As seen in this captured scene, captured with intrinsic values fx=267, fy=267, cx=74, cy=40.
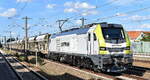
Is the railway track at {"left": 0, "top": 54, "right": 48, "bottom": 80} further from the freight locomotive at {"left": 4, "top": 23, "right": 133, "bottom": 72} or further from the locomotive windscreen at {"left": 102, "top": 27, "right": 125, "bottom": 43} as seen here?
the locomotive windscreen at {"left": 102, "top": 27, "right": 125, "bottom": 43}

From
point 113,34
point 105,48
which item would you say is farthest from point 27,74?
point 113,34

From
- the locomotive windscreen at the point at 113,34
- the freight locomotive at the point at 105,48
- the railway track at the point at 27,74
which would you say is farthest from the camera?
the locomotive windscreen at the point at 113,34

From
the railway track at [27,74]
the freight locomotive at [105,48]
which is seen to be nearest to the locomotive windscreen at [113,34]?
the freight locomotive at [105,48]

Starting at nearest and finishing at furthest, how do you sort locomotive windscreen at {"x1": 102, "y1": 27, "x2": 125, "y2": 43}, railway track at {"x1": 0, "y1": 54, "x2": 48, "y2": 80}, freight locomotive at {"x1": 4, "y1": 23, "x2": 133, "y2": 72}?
freight locomotive at {"x1": 4, "y1": 23, "x2": 133, "y2": 72} < railway track at {"x1": 0, "y1": 54, "x2": 48, "y2": 80} < locomotive windscreen at {"x1": 102, "y1": 27, "x2": 125, "y2": 43}

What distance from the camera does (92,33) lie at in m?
19.0

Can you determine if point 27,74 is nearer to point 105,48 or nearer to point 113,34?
point 105,48

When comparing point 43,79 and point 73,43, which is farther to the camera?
point 73,43

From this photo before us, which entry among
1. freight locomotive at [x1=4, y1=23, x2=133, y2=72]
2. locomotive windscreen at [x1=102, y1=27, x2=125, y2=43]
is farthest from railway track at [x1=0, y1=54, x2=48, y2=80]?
locomotive windscreen at [x1=102, y1=27, x2=125, y2=43]

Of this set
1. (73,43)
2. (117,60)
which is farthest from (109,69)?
(73,43)

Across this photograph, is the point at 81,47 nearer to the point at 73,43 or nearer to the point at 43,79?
the point at 73,43

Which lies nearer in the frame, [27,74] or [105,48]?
[105,48]

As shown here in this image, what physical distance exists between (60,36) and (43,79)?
13.8 metres

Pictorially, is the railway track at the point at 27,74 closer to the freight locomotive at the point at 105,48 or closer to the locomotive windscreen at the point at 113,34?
the freight locomotive at the point at 105,48

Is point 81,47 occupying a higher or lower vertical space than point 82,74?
higher
